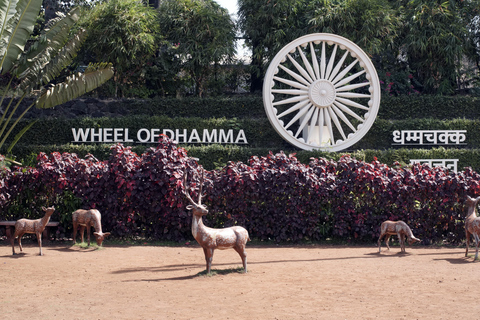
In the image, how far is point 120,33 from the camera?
566 inches

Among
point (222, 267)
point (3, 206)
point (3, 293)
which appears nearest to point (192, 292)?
point (222, 267)

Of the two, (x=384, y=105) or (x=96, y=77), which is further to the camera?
(x=384, y=105)

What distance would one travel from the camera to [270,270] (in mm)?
6957

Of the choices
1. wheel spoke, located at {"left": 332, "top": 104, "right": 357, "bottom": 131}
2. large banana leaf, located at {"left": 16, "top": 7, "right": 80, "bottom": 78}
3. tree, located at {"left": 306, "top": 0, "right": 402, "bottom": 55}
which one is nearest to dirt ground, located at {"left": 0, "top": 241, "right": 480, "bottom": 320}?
large banana leaf, located at {"left": 16, "top": 7, "right": 80, "bottom": 78}

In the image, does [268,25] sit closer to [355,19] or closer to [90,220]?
[355,19]

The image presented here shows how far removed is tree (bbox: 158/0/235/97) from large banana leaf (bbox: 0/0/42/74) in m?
5.75

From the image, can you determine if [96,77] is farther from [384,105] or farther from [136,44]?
[384,105]

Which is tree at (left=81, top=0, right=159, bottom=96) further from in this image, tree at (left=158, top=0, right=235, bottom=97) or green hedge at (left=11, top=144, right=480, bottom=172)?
green hedge at (left=11, top=144, right=480, bottom=172)

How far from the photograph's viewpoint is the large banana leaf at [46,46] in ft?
36.8

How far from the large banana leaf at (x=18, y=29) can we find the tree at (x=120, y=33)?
3.81 meters

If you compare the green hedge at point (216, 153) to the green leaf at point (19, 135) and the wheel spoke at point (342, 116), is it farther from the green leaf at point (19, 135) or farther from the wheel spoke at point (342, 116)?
the wheel spoke at point (342, 116)

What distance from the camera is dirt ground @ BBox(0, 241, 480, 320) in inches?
199

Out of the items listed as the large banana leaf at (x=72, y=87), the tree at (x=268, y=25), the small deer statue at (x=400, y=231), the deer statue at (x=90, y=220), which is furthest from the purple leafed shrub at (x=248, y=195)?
the tree at (x=268, y=25)

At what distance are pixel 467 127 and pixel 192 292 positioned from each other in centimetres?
1180
